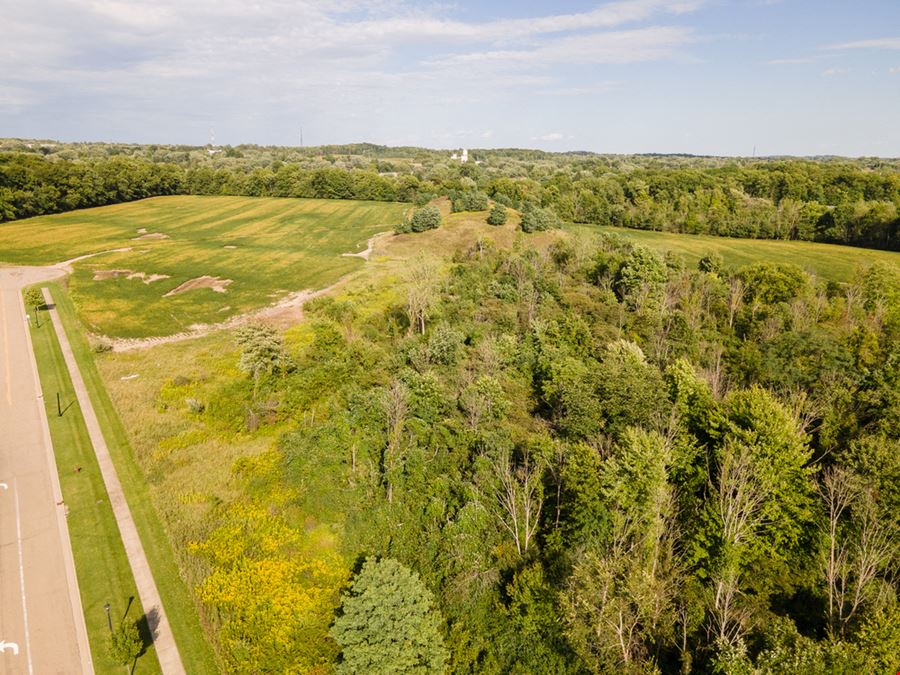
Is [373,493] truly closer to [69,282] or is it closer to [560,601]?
[560,601]

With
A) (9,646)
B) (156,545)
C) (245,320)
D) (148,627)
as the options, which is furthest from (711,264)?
(9,646)

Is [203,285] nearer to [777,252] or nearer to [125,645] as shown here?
[125,645]

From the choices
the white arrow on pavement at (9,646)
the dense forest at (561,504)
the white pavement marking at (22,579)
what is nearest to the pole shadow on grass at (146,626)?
the dense forest at (561,504)

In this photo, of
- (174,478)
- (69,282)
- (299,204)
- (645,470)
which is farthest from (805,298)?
(299,204)

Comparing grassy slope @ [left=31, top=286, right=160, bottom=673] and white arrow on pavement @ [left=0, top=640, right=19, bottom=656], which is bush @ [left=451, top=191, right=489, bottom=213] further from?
white arrow on pavement @ [left=0, top=640, right=19, bottom=656]

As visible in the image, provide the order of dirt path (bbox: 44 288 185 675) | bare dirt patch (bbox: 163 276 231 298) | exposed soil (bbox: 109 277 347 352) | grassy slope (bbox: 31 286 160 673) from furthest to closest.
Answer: bare dirt patch (bbox: 163 276 231 298) < exposed soil (bbox: 109 277 347 352) < grassy slope (bbox: 31 286 160 673) < dirt path (bbox: 44 288 185 675)

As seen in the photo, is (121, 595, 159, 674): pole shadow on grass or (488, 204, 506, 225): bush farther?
(488, 204, 506, 225): bush

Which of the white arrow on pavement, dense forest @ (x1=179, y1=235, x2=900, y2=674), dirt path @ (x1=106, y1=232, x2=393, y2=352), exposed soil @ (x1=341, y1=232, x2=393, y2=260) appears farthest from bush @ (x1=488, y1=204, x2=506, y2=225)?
the white arrow on pavement
